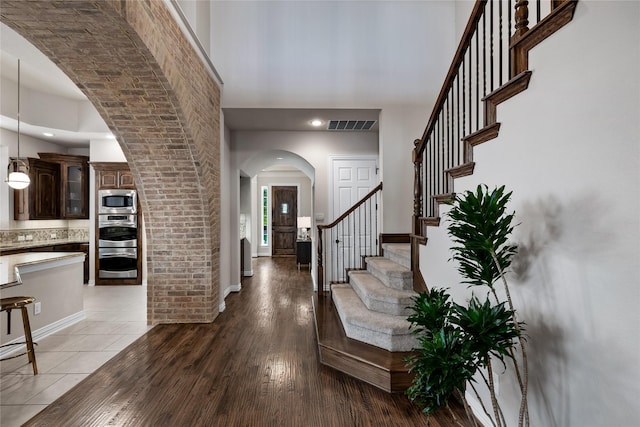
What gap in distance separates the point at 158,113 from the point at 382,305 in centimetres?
308

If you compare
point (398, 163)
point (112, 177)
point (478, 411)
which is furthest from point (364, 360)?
point (112, 177)

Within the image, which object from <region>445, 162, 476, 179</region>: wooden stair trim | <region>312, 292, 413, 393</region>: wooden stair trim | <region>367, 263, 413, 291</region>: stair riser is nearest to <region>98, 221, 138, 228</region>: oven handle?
<region>312, 292, 413, 393</region>: wooden stair trim

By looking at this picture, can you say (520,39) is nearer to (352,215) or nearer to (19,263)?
(352,215)

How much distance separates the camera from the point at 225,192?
511 centimetres

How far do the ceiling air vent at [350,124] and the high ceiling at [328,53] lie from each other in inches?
18.6

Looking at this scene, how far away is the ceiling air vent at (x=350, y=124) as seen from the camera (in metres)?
5.17

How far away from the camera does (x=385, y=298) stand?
3.09 m

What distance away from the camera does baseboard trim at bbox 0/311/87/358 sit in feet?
10.4

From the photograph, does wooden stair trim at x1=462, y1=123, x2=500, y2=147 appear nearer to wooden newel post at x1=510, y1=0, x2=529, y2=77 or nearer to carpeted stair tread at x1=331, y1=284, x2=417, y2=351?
wooden newel post at x1=510, y1=0, x2=529, y2=77

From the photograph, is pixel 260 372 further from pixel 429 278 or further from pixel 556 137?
pixel 556 137

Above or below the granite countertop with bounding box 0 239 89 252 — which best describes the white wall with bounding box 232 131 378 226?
above

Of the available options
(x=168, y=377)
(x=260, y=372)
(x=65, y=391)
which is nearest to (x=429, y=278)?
(x=260, y=372)

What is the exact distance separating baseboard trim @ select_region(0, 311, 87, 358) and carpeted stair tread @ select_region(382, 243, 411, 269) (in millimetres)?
4209

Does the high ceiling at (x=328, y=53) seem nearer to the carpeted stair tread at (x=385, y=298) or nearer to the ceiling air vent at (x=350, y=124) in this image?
the ceiling air vent at (x=350, y=124)
